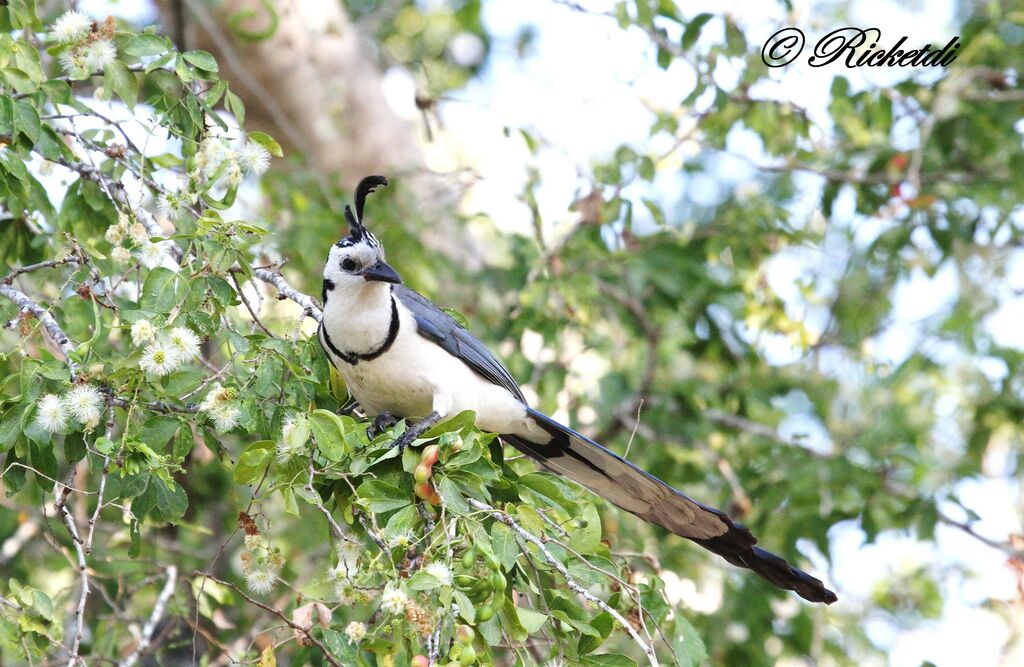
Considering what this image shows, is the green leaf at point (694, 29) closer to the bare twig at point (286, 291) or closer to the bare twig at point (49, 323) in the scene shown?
the bare twig at point (286, 291)

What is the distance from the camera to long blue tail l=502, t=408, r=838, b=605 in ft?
10.2

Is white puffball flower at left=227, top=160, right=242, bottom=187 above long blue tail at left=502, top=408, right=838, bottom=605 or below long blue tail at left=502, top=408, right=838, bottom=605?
above

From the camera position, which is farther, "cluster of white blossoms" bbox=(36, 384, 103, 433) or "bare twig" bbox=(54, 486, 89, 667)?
"cluster of white blossoms" bbox=(36, 384, 103, 433)

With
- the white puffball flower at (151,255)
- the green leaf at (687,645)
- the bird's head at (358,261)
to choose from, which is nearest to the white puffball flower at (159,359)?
the white puffball flower at (151,255)

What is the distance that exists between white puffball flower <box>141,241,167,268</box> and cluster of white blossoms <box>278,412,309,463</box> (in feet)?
1.61

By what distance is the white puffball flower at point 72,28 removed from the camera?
2.77 meters

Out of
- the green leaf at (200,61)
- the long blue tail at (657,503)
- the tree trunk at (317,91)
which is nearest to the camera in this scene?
the green leaf at (200,61)

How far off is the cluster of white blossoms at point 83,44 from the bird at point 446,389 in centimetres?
80

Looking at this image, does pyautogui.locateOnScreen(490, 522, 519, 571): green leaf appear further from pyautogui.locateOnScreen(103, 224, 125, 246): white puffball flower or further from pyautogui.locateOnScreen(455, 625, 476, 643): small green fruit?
pyautogui.locateOnScreen(103, 224, 125, 246): white puffball flower

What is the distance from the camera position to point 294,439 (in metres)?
2.38

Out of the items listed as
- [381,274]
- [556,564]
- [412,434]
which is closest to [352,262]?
[381,274]

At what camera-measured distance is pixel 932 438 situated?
19.9ft

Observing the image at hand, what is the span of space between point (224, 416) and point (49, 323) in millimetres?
512

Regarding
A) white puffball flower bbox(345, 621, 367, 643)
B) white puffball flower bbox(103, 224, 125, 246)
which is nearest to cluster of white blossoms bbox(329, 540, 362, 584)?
white puffball flower bbox(345, 621, 367, 643)
